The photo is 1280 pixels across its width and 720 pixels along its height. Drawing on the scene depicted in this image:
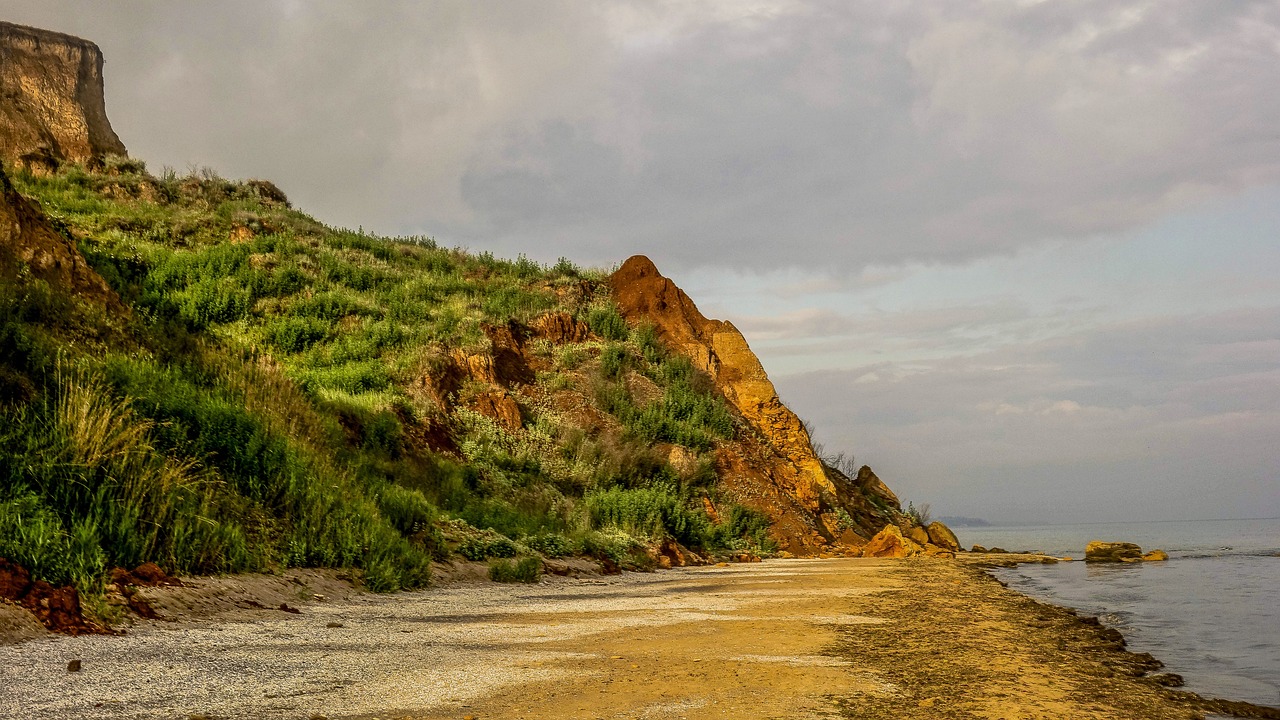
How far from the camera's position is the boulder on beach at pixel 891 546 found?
2243 cm

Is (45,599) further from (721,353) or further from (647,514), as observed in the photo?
(721,353)

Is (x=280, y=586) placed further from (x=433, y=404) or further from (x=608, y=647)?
(x=433, y=404)

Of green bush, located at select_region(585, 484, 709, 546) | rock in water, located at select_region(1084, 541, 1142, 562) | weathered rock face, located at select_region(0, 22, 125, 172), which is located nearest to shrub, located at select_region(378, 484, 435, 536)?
green bush, located at select_region(585, 484, 709, 546)

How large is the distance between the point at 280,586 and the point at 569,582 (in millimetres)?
5297

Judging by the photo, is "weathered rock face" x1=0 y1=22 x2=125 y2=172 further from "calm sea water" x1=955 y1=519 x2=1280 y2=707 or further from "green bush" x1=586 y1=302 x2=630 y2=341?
"calm sea water" x1=955 y1=519 x2=1280 y2=707

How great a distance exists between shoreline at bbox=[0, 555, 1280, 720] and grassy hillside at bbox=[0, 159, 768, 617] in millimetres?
1392

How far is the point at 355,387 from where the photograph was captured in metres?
20.4

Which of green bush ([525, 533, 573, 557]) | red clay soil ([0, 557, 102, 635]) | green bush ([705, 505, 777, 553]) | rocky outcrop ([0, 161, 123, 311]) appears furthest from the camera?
green bush ([705, 505, 777, 553])

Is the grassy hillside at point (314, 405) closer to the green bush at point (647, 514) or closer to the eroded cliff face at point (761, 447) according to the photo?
the green bush at point (647, 514)

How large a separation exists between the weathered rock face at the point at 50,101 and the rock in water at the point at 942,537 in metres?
33.0

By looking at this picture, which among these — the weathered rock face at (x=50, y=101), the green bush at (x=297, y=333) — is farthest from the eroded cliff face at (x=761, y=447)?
the weathered rock face at (x=50, y=101)

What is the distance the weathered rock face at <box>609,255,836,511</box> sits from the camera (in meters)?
30.2

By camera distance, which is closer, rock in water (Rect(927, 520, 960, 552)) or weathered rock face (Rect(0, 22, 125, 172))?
rock in water (Rect(927, 520, 960, 552))

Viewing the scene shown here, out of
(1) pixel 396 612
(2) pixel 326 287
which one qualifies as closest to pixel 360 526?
(1) pixel 396 612
